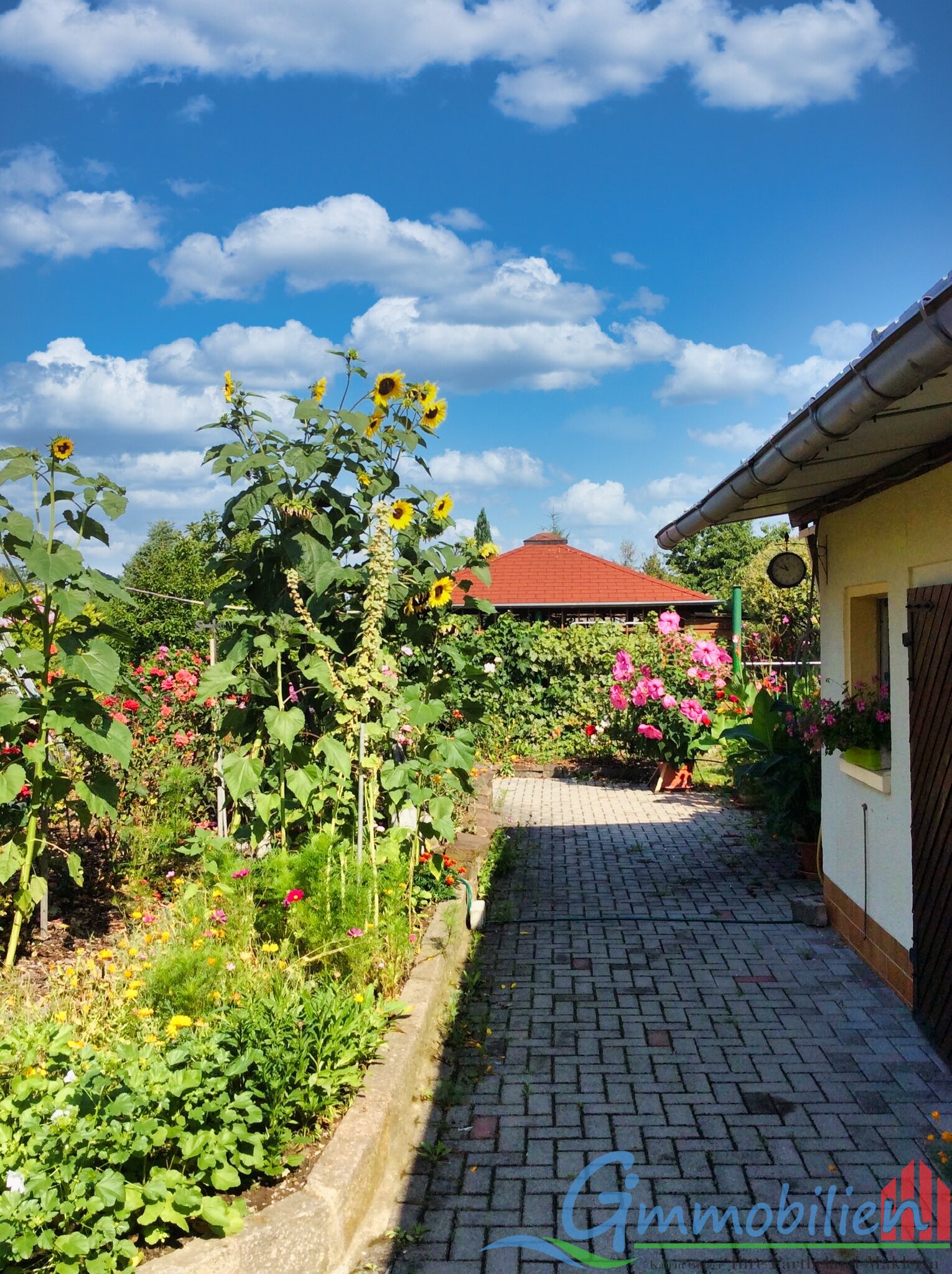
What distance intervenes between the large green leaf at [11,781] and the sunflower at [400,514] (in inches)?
80.8

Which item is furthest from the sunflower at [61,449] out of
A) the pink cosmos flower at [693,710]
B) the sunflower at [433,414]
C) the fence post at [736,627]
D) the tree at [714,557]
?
the tree at [714,557]

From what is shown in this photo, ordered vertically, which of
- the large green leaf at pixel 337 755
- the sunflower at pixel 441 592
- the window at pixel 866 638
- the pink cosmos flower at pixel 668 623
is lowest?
the large green leaf at pixel 337 755

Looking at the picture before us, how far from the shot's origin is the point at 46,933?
4535mm

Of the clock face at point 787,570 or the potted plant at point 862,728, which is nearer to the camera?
the potted plant at point 862,728

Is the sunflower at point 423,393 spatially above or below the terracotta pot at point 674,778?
above

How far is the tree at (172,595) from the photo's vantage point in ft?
31.8

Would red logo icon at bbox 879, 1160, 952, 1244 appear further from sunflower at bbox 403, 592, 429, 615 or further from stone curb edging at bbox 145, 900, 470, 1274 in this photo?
sunflower at bbox 403, 592, 429, 615

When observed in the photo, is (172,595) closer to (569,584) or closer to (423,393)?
(423,393)

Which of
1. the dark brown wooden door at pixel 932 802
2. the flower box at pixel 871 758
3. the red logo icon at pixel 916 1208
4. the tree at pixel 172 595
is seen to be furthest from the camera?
the tree at pixel 172 595

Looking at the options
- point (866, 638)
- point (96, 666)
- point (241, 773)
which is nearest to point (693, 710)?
point (866, 638)

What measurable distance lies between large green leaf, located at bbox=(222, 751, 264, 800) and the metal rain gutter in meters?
2.64

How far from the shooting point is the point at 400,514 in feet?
16.1

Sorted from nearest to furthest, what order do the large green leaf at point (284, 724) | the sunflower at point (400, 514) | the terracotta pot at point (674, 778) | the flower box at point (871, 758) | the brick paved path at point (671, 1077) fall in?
1. the brick paved path at point (671, 1077)
2. the large green leaf at point (284, 724)
3. the sunflower at point (400, 514)
4. the flower box at point (871, 758)
5. the terracotta pot at point (674, 778)

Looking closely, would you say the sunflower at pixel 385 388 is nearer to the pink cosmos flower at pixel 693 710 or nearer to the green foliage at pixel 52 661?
the green foliage at pixel 52 661
